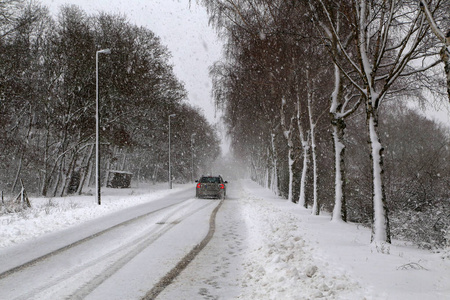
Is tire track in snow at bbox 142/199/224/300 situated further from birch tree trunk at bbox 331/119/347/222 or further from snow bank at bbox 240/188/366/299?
birch tree trunk at bbox 331/119/347/222

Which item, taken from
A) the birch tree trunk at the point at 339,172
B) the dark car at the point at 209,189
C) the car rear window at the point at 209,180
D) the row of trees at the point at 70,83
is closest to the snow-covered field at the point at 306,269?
the birch tree trunk at the point at 339,172

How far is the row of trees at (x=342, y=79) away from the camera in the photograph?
25.8ft

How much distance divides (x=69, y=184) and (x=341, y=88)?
24.4 m

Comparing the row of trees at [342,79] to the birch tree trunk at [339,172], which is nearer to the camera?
the row of trees at [342,79]

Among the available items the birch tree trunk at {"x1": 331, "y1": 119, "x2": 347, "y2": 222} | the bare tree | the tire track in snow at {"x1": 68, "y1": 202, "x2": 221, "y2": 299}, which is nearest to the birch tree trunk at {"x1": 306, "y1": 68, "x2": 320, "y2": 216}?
the birch tree trunk at {"x1": 331, "y1": 119, "x2": 347, "y2": 222}

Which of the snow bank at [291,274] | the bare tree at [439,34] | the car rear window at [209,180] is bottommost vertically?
the snow bank at [291,274]

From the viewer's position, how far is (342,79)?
11.4 m

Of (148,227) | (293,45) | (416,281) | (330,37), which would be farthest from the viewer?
(293,45)

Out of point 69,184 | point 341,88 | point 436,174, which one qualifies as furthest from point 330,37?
point 69,184

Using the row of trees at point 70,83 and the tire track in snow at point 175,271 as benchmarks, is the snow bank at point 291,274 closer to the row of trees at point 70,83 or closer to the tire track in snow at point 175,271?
the tire track in snow at point 175,271

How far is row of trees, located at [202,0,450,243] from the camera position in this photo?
788 centimetres

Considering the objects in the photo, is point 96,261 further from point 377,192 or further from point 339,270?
point 377,192

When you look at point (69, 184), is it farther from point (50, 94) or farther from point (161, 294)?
point (161, 294)

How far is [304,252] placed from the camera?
6.62 meters
